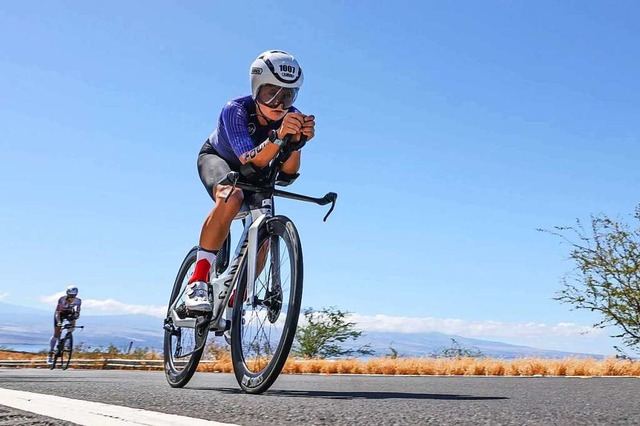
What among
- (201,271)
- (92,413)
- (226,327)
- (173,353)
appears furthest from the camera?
(173,353)

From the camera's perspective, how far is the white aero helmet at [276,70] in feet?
17.7

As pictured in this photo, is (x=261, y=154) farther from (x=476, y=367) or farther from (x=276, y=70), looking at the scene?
(x=476, y=367)

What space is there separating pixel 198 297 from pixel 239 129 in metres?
1.33

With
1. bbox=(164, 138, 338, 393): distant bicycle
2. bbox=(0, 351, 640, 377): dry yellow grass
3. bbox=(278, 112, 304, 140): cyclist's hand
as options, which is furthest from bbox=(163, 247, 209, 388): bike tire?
bbox=(0, 351, 640, 377): dry yellow grass

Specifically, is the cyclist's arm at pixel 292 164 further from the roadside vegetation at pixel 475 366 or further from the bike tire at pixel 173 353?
the roadside vegetation at pixel 475 366

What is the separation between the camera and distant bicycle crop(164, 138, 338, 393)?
496 centimetres

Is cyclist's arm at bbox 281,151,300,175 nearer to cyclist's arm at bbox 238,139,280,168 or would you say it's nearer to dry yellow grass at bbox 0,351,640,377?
cyclist's arm at bbox 238,139,280,168

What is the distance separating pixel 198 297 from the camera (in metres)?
5.74

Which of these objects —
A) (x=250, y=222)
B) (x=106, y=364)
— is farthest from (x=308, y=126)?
(x=106, y=364)

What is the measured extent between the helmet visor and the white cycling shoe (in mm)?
1485

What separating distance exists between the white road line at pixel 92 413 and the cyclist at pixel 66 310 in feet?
59.0

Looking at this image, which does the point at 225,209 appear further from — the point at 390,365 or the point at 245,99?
the point at 390,365

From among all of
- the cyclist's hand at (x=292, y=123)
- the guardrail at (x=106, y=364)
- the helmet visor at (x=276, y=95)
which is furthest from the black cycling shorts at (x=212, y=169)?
the guardrail at (x=106, y=364)

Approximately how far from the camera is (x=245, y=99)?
229 inches
